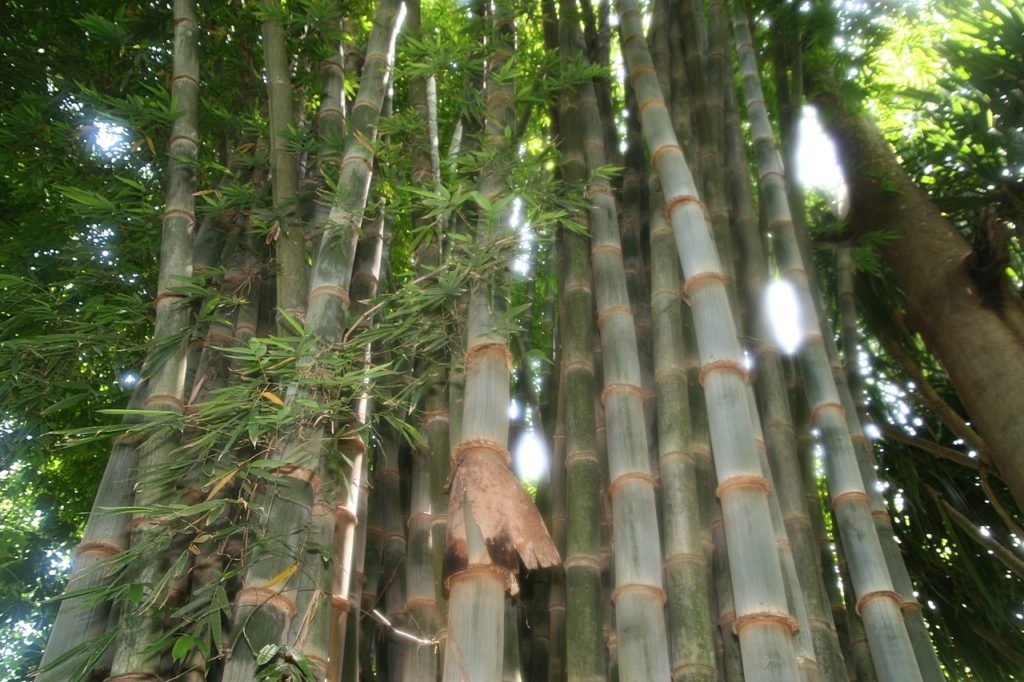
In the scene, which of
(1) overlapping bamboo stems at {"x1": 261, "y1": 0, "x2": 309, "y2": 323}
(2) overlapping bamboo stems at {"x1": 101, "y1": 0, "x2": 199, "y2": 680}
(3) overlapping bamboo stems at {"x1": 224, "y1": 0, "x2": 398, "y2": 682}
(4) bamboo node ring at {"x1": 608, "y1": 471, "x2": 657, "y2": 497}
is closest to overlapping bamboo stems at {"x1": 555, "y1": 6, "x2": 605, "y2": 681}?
(4) bamboo node ring at {"x1": 608, "y1": 471, "x2": 657, "y2": 497}

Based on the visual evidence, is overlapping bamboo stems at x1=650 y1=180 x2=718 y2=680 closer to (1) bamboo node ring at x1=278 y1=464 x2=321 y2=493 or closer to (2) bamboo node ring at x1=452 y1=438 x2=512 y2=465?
(2) bamboo node ring at x1=452 y1=438 x2=512 y2=465

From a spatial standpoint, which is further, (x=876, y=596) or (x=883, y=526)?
(x=883, y=526)

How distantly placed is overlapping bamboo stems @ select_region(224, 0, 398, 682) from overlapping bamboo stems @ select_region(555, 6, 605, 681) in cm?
65

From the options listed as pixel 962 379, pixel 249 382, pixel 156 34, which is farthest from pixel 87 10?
pixel 962 379

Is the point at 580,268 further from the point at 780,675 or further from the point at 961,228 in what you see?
the point at 961,228

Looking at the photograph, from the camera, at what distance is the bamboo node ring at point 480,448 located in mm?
1888

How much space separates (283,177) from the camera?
101 inches

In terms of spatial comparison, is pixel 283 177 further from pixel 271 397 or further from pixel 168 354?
pixel 271 397

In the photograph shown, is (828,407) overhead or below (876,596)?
overhead

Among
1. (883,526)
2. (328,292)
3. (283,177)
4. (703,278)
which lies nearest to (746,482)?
(703,278)

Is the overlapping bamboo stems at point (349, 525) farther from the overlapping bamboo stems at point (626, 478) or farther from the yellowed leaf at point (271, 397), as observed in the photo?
the overlapping bamboo stems at point (626, 478)

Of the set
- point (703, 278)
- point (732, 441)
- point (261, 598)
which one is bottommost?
point (261, 598)

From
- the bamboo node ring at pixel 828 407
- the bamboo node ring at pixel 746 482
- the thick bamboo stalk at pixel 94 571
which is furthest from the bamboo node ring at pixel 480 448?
the bamboo node ring at pixel 828 407

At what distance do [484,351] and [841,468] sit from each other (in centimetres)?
120
